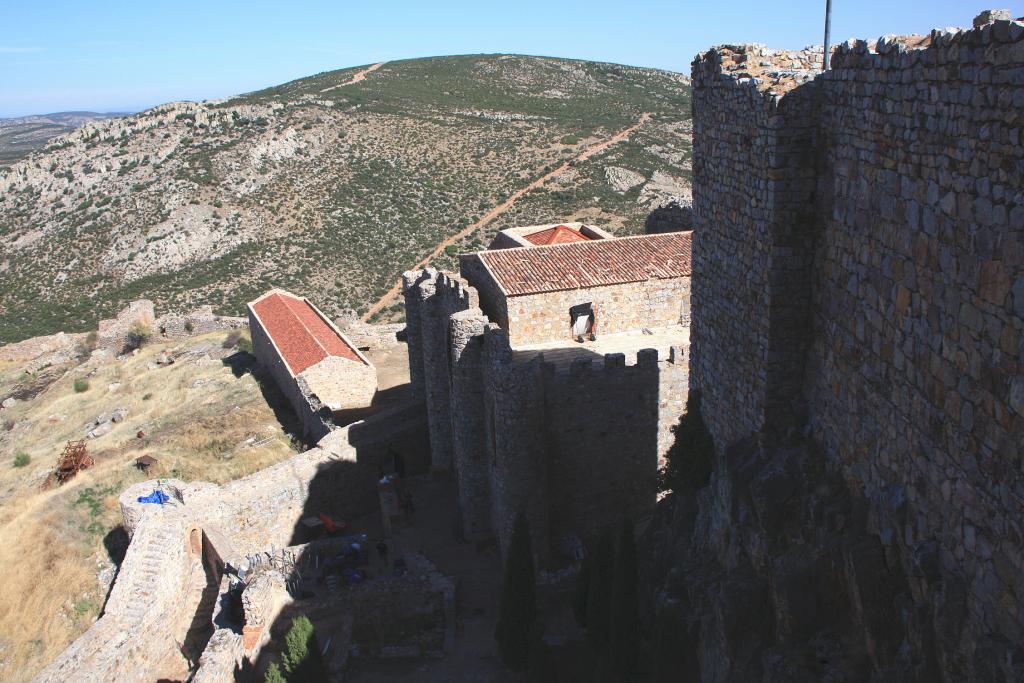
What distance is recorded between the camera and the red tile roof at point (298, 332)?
80.2ft

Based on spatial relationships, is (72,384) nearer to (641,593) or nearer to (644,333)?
(644,333)

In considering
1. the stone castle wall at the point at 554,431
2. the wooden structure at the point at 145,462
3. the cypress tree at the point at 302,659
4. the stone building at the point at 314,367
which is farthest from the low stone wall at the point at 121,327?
the cypress tree at the point at 302,659

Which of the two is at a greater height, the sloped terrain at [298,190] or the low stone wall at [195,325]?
the sloped terrain at [298,190]

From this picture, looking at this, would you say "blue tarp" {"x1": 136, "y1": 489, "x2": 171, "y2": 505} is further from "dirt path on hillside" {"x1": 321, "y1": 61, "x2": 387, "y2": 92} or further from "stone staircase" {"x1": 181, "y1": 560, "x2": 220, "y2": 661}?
"dirt path on hillside" {"x1": 321, "y1": 61, "x2": 387, "y2": 92}

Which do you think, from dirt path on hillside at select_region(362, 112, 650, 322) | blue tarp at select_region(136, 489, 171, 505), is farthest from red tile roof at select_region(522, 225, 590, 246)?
dirt path on hillside at select_region(362, 112, 650, 322)

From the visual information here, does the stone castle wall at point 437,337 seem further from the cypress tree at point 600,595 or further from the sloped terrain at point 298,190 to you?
Answer: the sloped terrain at point 298,190

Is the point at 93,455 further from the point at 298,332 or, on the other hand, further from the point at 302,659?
the point at 302,659

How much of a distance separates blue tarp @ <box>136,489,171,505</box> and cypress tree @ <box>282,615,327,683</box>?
6951 millimetres

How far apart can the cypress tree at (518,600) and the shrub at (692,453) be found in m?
3.20

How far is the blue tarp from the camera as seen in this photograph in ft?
57.6

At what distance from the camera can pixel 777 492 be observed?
23.5 ft

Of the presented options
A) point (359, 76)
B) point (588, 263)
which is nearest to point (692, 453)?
point (588, 263)

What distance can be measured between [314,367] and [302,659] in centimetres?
1199

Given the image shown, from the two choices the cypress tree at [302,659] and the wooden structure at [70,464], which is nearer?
the cypress tree at [302,659]
